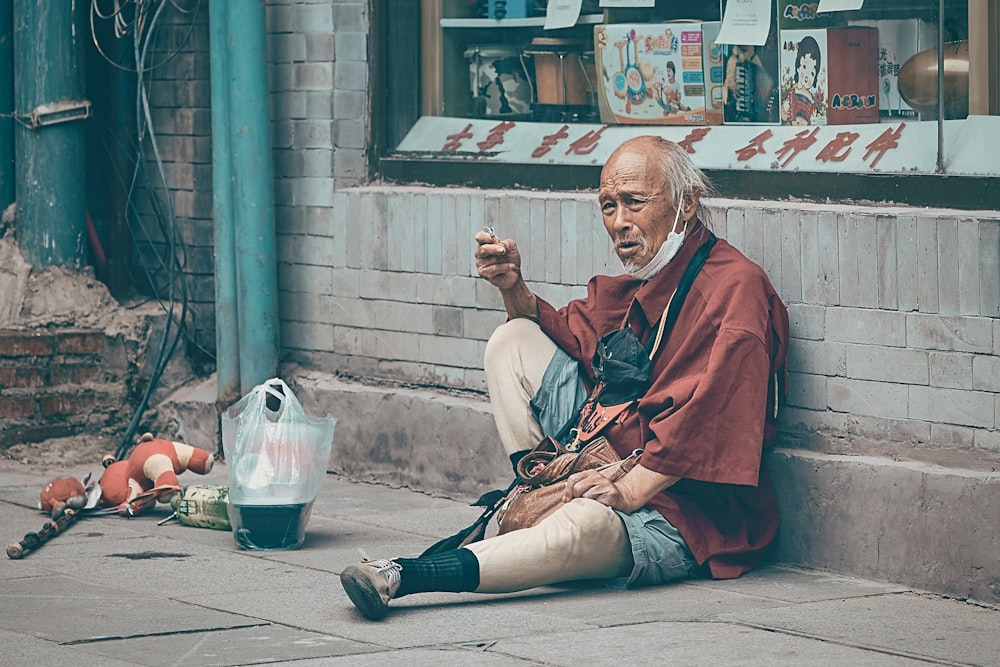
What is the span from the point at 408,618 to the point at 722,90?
2356 mm

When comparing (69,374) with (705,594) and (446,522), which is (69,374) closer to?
(446,522)

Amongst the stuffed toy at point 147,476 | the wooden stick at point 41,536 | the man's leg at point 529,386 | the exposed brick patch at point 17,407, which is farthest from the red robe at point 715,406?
the exposed brick patch at point 17,407

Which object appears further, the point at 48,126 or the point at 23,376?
the point at 48,126

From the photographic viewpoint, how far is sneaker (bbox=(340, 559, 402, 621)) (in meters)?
4.78

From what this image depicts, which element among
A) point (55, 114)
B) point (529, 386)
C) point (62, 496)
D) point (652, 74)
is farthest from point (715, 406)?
point (55, 114)

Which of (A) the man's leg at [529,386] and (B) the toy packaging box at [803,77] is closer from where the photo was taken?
(A) the man's leg at [529,386]

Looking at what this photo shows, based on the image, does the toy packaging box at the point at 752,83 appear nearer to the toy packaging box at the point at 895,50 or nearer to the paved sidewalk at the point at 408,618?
the toy packaging box at the point at 895,50

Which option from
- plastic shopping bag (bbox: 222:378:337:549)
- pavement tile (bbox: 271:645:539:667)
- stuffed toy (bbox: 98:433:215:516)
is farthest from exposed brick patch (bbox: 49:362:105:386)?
pavement tile (bbox: 271:645:539:667)

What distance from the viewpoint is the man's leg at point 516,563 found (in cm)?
482

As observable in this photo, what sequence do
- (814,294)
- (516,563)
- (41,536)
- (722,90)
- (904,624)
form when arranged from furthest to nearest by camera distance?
(722,90)
(41,536)
(814,294)
(516,563)
(904,624)

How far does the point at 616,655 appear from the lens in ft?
14.4

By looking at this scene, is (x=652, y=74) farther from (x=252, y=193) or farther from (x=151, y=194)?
(x=151, y=194)

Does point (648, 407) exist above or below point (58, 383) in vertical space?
above

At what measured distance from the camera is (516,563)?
16.4ft
